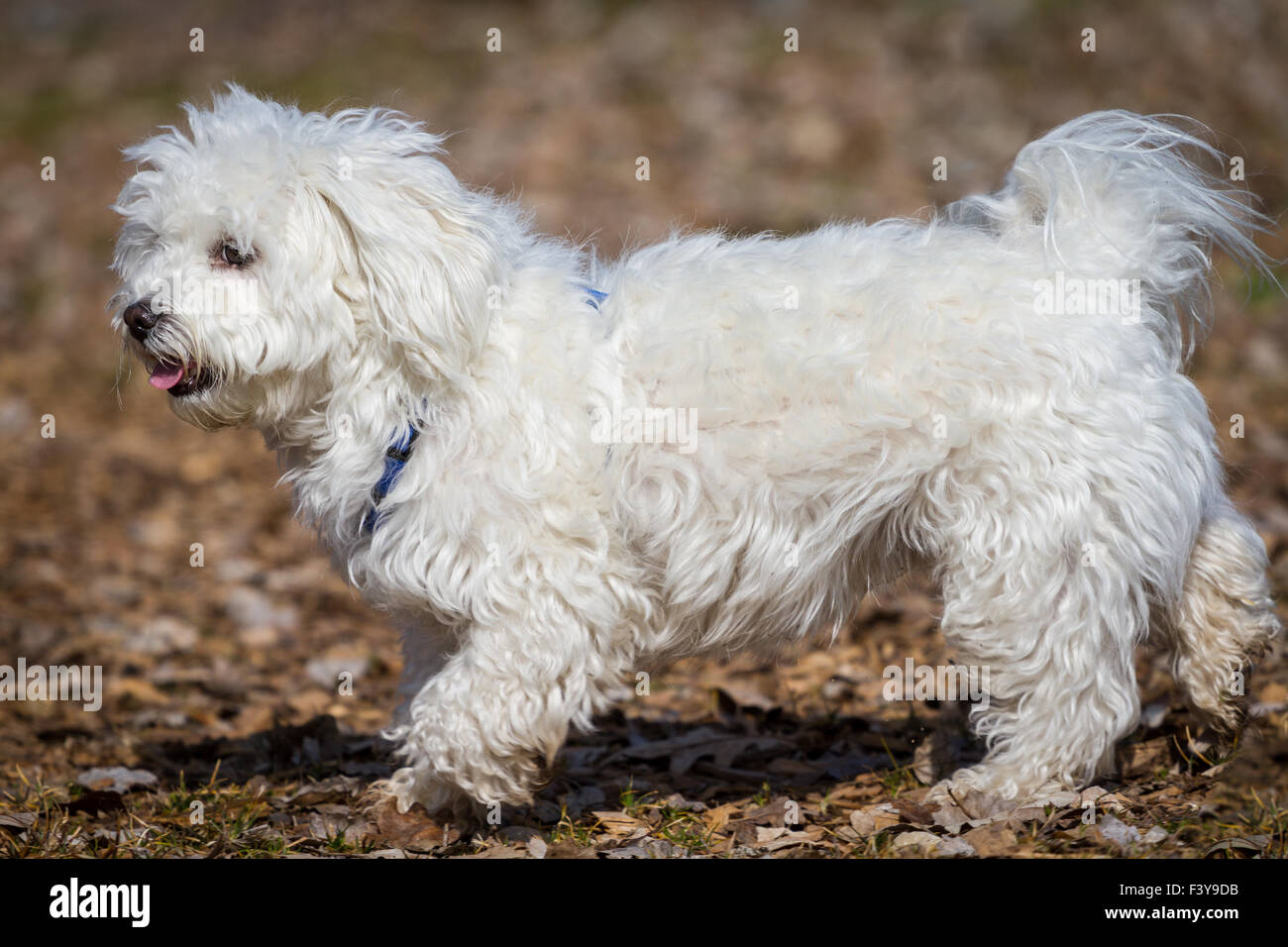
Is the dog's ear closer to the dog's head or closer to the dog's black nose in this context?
the dog's head

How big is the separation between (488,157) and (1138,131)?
9426 mm

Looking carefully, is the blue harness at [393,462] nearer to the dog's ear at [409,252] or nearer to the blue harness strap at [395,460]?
the blue harness strap at [395,460]

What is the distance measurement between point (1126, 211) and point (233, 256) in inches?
97.2

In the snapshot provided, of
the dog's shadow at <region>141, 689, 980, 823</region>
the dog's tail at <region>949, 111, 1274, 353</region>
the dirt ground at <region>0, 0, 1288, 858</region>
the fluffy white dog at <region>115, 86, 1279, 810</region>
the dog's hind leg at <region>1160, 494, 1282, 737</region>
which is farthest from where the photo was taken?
the dog's shadow at <region>141, 689, 980, 823</region>

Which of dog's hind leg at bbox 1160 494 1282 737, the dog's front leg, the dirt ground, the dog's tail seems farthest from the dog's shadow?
the dog's tail

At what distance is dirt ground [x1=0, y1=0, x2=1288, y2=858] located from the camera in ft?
12.4

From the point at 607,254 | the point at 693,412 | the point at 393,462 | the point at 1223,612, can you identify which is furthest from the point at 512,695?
the point at 607,254

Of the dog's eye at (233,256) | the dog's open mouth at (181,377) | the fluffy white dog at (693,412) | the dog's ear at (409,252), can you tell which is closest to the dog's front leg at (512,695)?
the fluffy white dog at (693,412)

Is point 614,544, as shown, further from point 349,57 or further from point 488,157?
point 349,57

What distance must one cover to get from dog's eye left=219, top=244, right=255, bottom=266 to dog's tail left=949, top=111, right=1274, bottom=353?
6.91 ft

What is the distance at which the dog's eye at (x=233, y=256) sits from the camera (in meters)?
3.34

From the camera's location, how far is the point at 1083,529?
3.26 m

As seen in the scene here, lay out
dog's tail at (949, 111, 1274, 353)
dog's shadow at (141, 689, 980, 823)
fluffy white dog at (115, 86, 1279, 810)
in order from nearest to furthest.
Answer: fluffy white dog at (115, 86, 1279, 810) → dog's tail at (949, 111, 1274, 353) → dog's shadow at (141, 689, 980, 823)

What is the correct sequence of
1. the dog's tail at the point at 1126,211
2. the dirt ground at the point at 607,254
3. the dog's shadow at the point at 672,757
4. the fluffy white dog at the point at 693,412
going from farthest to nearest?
the dog's shadow at the point at 672,757 → the dirt ground at the point at 607,254 → the dog's tail at the point at 1126,211 → the fluffy white dog at the point at 693,412
